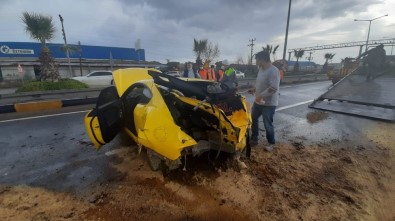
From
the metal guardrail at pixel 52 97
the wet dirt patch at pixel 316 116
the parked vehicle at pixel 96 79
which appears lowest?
the wet dirt patch at pixel 316 116

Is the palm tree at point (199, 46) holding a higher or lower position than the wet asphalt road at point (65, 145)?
higher

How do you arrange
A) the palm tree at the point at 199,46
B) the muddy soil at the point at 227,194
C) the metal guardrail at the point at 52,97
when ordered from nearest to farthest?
the muddy soil at the point at 227,194, the metal guardrail at the point at 52,97, the palm tree at the point at 199,46

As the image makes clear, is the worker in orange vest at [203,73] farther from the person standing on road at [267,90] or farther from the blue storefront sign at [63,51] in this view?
the blue storefront sign at [63,51]

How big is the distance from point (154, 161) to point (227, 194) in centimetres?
111

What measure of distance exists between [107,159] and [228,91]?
228 cm

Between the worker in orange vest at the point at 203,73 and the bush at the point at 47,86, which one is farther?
the bush at the point at 47,86

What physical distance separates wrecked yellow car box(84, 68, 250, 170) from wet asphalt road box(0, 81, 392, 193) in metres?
0.56

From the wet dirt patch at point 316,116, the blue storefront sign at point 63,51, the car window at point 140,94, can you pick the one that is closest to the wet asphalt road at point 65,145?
the wet dirt patch at point 316,116

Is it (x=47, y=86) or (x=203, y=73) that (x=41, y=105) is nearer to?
(x=203, y=73)

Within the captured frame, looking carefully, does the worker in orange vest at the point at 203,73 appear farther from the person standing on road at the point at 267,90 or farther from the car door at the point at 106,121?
the car door at the point at 106,121

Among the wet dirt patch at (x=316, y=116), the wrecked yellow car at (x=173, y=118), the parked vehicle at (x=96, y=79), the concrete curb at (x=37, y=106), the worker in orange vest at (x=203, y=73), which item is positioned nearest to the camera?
the wrecked yellow car at (x=173, y=118)

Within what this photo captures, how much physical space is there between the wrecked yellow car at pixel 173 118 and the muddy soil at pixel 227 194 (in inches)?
14.9

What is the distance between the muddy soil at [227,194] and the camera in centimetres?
259

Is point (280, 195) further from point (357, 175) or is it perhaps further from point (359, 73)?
point (359, 73)
